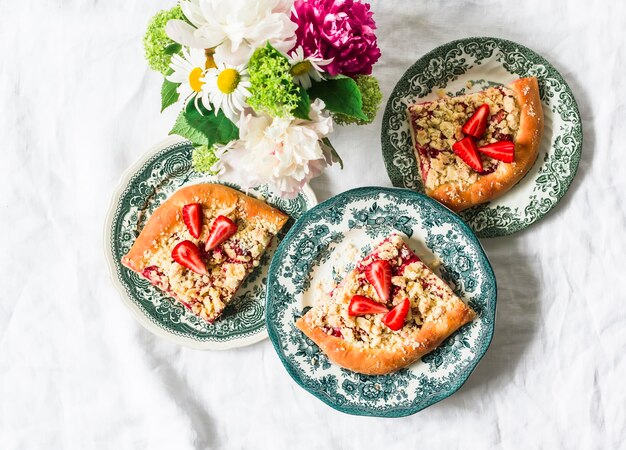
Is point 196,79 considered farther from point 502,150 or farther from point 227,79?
point 502,150

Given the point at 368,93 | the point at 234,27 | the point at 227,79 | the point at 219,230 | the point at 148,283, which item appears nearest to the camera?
the point at 234,27

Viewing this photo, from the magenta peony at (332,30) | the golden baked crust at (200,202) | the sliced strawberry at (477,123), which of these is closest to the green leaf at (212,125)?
the magenta peony at (332,30)

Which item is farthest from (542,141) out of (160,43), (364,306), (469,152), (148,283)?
(148,283)

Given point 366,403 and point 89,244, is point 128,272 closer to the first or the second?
point 89,244

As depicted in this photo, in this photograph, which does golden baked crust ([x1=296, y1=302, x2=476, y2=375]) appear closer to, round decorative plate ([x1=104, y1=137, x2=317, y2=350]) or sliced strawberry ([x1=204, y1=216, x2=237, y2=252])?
round decorative plate ([x1=104, y1=137, x2=317, y2=350])

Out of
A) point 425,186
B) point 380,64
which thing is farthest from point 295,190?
point 380,64

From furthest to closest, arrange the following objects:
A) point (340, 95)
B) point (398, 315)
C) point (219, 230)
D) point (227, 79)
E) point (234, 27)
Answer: point (219, 230)
point (398, 315)
point (340, 95)
point (227, 79)
point (234, 27)

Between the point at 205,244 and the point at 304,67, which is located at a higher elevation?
the point at 304,67
